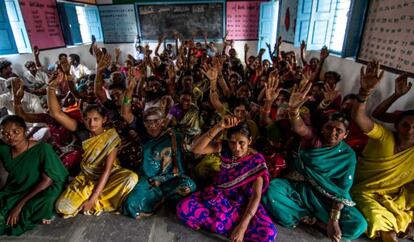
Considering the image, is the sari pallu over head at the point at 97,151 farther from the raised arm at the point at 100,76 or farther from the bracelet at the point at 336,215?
the bracelet at the point at 336,215

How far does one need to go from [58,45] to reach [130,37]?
273cm

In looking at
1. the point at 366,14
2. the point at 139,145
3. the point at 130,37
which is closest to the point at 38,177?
the point at 139,145

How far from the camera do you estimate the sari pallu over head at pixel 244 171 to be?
1685 millimetres

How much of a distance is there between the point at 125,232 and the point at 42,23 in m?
6.70

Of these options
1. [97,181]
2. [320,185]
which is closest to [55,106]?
[97,181]

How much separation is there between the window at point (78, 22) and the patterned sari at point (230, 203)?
7345 mm

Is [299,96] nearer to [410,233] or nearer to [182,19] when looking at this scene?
[410,233]

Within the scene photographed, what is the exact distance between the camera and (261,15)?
26.7 feet

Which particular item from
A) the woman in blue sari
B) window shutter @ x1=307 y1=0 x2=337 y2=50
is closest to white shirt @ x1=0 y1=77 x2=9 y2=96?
the woman in blue sari

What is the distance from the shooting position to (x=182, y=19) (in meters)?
8.54

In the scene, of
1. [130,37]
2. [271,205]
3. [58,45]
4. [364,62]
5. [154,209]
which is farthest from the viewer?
[130,37]

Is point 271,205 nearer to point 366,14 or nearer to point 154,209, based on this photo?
point 154,209

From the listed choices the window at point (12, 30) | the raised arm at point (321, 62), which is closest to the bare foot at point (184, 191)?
the raised arm at point (321, 62)

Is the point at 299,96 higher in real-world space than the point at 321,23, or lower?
lower
